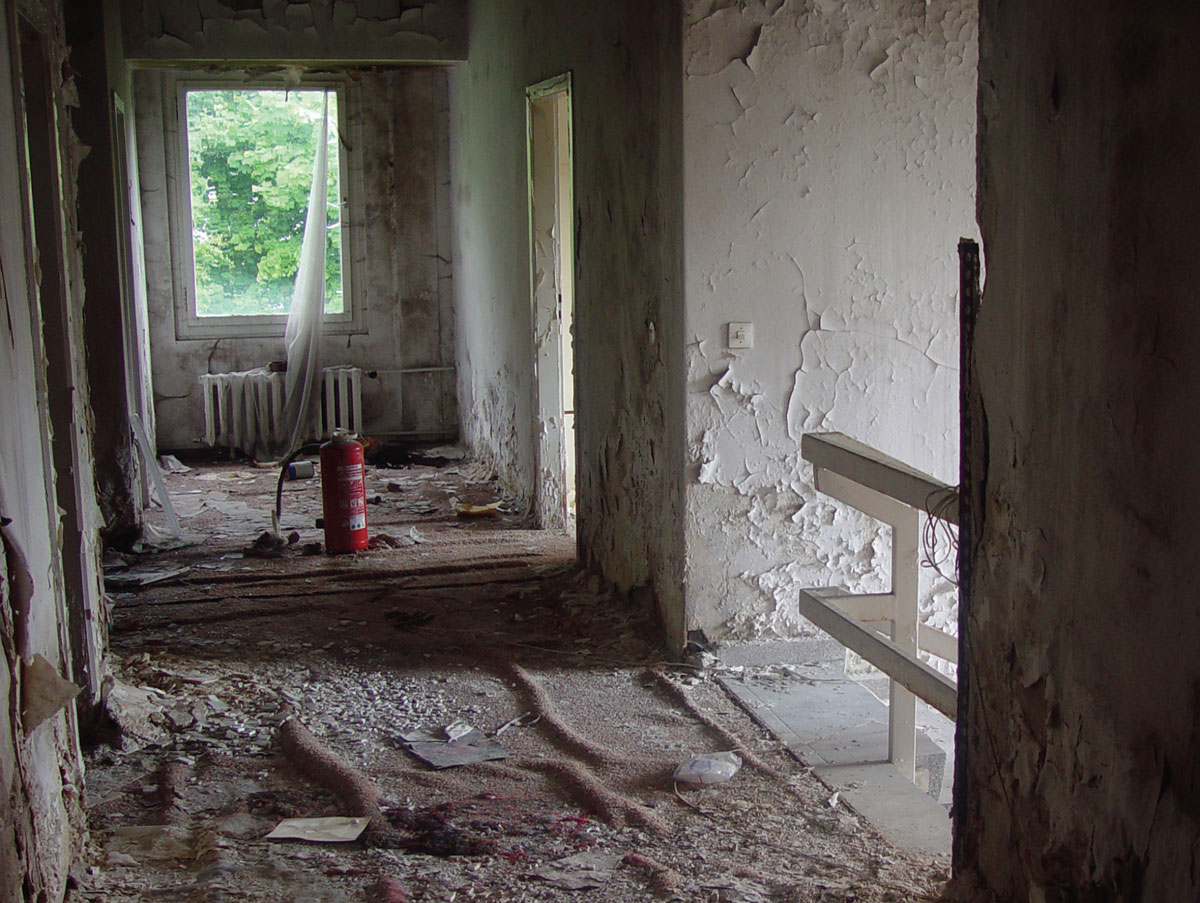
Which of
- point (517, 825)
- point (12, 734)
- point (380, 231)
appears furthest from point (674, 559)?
point (380, 231)

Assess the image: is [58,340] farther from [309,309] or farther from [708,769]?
[309,309]

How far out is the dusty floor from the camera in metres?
2.54

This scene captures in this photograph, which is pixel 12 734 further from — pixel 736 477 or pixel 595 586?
pixel 595 586

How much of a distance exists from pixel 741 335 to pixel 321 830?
6.42 feet

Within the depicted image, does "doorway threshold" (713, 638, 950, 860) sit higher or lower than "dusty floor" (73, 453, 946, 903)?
lower

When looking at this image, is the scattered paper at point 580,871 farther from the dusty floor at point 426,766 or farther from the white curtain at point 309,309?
the white curtain at point 309,309

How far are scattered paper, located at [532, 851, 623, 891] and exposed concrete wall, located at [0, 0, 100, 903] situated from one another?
98cm

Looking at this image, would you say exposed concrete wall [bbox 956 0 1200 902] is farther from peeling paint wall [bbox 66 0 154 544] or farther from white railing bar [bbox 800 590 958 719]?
peeling paint wall [bbox 66 0 154 544]

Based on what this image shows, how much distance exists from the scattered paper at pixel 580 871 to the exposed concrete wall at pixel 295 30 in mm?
5588

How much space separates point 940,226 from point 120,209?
425cm

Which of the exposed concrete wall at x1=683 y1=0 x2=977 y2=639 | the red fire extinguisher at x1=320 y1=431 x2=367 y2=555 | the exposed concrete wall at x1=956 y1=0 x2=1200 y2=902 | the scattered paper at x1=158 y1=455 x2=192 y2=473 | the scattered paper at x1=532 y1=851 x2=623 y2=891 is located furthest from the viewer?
the scattered paper at x1=158 y1=455 x2=192 y2=473

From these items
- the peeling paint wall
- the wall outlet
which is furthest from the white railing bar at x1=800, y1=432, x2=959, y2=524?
the peeling paint wall

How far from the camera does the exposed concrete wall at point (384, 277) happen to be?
844 cm

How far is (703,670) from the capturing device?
12.7 feet
